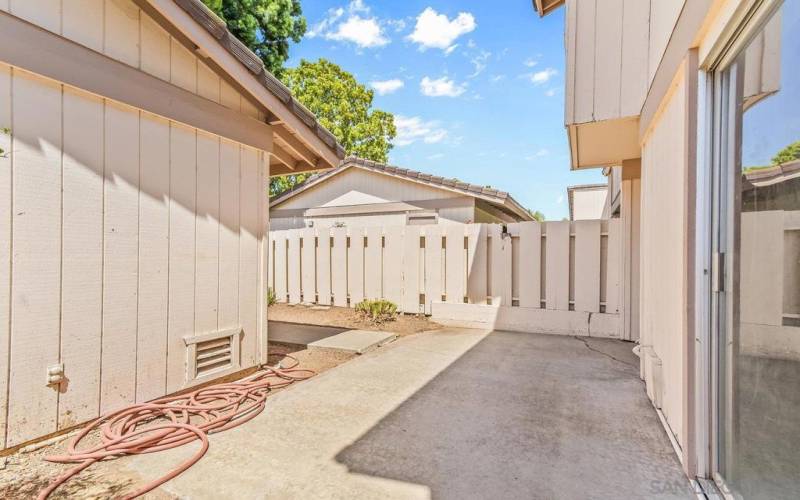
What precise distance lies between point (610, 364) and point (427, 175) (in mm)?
6657

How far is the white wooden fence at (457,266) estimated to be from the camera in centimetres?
517

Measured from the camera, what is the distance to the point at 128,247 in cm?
259

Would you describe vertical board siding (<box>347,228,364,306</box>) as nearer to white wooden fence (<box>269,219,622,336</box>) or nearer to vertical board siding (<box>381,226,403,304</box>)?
white wooden fence (<box>269,219,622,336</box>)

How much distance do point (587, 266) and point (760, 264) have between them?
13.1 feet

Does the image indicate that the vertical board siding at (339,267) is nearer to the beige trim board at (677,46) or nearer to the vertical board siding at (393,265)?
the vertical board siding at (393,265)

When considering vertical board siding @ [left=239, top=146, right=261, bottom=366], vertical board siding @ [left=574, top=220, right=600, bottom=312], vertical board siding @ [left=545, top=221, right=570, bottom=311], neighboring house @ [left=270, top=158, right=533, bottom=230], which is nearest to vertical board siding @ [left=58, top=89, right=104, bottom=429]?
vertical board siding @ [left=239, top=146, right=261, bottom=366]

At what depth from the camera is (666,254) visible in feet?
7.83

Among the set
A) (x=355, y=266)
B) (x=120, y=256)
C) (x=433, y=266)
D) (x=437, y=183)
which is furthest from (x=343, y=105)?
(x=120, y=256)

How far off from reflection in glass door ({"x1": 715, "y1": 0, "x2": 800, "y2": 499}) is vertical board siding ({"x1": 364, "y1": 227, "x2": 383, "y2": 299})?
17.1ft

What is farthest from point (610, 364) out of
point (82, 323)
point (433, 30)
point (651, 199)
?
point (433, 30)

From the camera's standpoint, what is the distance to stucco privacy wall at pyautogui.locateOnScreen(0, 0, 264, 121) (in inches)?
86.8

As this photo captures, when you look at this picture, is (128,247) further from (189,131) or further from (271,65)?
(271,65)

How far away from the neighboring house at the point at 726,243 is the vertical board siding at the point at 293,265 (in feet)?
20.1

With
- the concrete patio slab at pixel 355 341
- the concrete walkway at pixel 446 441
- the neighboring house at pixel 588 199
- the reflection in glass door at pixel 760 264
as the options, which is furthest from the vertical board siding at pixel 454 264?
the neighboring house at pixel 588 199
